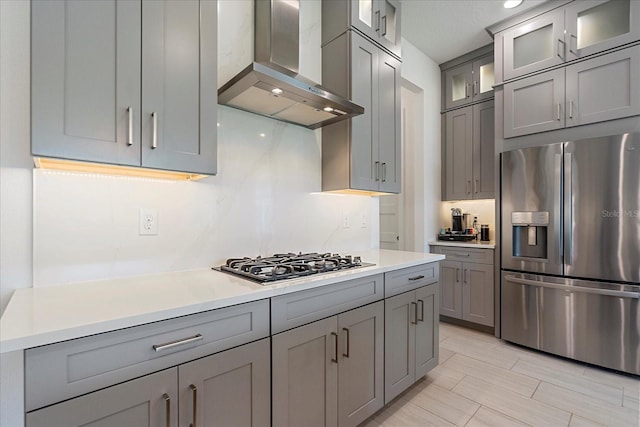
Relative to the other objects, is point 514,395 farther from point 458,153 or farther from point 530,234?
point 458,153

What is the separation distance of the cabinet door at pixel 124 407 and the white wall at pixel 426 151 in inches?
118

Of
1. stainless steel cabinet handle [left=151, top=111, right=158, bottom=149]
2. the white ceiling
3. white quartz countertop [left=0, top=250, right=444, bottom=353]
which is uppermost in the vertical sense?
the white ceiling

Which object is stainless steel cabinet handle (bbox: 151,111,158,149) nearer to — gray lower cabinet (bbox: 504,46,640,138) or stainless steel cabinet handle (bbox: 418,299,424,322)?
stainless steel cabinet handle (bbox: 418,299,424,322)

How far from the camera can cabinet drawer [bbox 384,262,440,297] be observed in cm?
182

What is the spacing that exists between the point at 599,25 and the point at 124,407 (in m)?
3.95

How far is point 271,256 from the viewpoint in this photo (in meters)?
1.93

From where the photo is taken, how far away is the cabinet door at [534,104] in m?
2.68

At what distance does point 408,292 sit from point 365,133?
113 centimetres

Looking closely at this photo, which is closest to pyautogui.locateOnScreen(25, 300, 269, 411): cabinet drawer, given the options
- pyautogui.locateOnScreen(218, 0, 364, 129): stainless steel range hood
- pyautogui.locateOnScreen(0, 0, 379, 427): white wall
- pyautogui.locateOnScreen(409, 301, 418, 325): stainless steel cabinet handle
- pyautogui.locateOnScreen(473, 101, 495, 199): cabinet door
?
pyautogui.locateOnScreen(0, 0, 379, 427): white wall

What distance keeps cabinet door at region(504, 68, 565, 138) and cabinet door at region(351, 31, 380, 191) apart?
5.26 feet

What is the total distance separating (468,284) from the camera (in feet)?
10.7

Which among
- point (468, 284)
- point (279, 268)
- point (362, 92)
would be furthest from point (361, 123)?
point (468, 284)

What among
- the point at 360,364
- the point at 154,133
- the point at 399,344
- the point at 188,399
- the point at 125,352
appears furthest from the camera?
the point at 399,344

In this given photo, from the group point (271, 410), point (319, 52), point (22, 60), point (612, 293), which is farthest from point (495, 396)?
point (22, 60)
